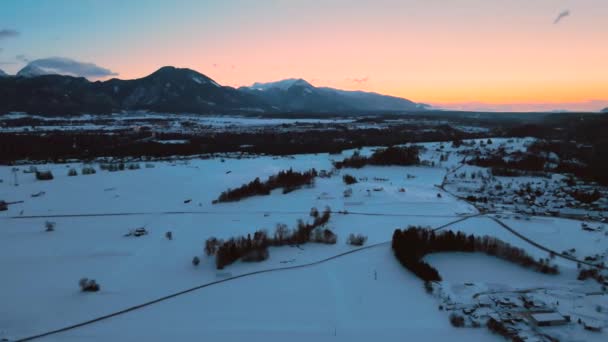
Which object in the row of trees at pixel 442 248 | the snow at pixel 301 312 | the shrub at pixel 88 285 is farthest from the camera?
the row of trees at pixel 442 248

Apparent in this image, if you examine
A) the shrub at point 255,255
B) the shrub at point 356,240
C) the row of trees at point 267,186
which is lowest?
the shrub at point 255,255

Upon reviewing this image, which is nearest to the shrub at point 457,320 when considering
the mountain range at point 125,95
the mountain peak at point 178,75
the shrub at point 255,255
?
the shrub at point 255,255

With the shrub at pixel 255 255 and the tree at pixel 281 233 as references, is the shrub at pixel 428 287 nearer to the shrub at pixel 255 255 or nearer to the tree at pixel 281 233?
the shrub at pixel 255 255

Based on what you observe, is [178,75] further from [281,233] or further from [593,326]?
[593,326]

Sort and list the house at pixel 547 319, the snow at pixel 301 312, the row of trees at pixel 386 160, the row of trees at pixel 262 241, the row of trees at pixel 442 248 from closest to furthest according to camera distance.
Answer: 1. the snow at pixel 301 312
2. the house at pixel 547 319
3. the row of trees at pixel 442 248
4. the row of trees at pixel 262 241
5. the row of trees at pixel 386 160

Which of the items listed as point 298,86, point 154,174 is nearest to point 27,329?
point 154,174

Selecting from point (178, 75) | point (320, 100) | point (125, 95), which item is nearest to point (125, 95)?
point (125, 95)

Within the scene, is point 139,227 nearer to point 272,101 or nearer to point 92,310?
point 92,310
